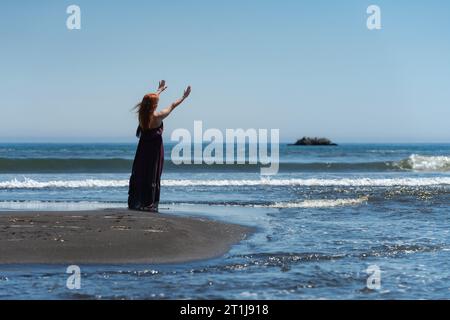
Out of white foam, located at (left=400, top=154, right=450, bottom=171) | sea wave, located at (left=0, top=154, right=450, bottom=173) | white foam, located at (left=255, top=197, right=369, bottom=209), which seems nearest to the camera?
white foam, located at (left=255, top=197, right=369, bottom=209)

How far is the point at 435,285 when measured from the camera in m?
6.54

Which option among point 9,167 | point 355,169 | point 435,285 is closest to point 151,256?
point 435,285

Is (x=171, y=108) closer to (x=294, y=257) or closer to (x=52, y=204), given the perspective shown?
(x=294, y=257)

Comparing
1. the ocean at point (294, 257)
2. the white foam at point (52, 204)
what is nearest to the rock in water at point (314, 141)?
the ocean at point (294, 257)

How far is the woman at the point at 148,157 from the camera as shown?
974 cm

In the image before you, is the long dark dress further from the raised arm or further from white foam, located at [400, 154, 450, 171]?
white foam, located at [400, 154, 450, 171]

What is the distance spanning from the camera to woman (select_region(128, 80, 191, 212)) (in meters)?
9.74

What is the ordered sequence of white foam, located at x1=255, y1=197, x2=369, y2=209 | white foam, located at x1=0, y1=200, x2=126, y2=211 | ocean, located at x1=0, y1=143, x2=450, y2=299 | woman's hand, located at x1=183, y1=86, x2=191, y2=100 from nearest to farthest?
ocean, located at x1=0, y1=143, x2=450, y2=299 < woman's hand, located at x1=183, y1=86, x2=191, y2=100 < white foam, located at x1=0, y1=200, x2=126, y2=211 < white foam, located at x1=255, y1=197, x2=369, y2=209

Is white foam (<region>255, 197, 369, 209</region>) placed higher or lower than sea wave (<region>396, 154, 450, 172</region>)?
lower

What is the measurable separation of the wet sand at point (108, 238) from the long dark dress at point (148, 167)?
1.35 ft

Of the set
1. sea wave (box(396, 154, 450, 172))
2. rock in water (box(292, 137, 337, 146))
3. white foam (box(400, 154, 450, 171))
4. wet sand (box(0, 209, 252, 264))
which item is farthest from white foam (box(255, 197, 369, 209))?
rock in water (box(292, 137, 337, 146))

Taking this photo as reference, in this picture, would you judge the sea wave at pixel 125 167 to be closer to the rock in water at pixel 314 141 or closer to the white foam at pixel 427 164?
the white foam at pixel 427 164
